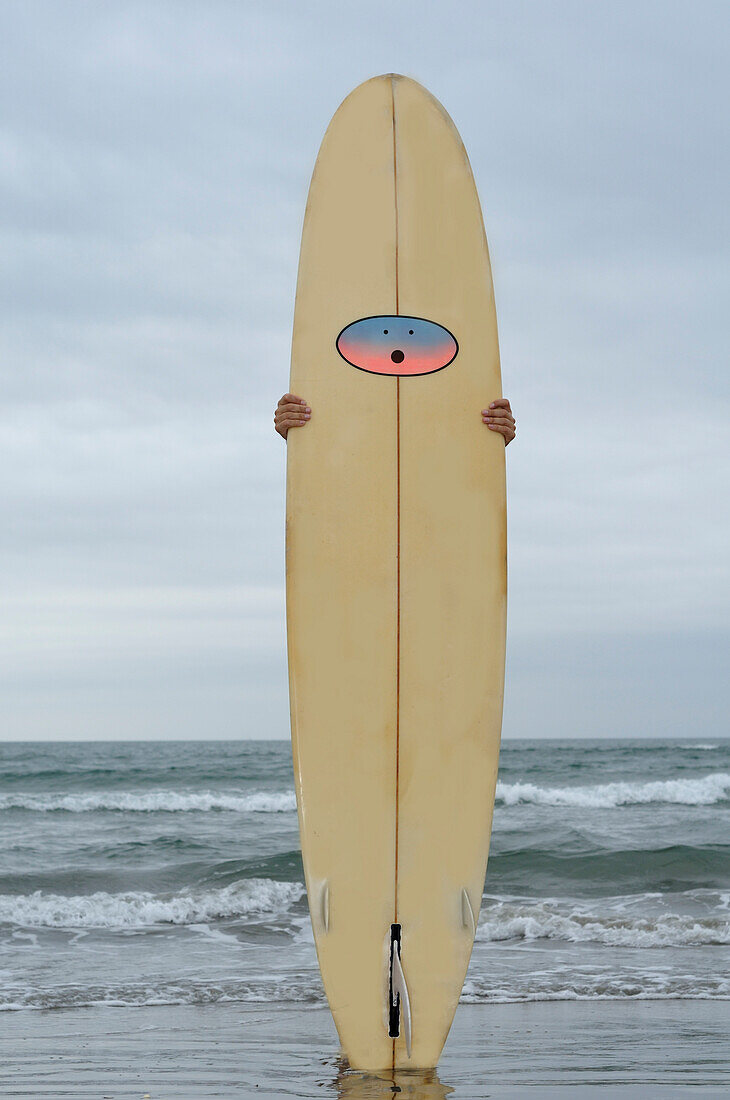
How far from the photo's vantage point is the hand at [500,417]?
4266mm

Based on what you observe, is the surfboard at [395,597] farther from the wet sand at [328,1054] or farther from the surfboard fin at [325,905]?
the wet sand at [328,1054]

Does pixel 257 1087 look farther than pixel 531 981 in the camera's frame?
No

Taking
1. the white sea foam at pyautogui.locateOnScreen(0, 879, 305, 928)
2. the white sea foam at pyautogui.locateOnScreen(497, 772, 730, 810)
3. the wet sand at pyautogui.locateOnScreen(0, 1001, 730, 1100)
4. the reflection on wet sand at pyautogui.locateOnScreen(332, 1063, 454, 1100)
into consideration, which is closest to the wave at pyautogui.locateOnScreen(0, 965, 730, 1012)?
the wet sand at pyautogui.locateOnScreen(0, 1001, 730, 1100)

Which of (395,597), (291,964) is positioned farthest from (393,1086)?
(291,964)

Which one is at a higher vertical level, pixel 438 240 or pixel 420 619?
pixel 438 240

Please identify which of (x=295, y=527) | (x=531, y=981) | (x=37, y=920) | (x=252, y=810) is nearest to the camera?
(x=295, y=527)

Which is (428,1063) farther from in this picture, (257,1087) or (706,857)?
(706,857)

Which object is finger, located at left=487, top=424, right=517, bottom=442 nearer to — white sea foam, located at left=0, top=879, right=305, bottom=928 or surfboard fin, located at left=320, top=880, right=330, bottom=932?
surfboard fin, located at left=320, top=880, right=330, bottom=932

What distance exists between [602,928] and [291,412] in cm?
510

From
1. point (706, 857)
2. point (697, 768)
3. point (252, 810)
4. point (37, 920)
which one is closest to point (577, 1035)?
point (37, 920)

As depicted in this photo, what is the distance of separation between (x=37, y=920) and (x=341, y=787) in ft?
17.4

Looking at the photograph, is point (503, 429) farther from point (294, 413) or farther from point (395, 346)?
point (294, 413)

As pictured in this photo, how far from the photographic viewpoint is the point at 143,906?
28.0ft

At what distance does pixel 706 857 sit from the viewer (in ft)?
34.6
